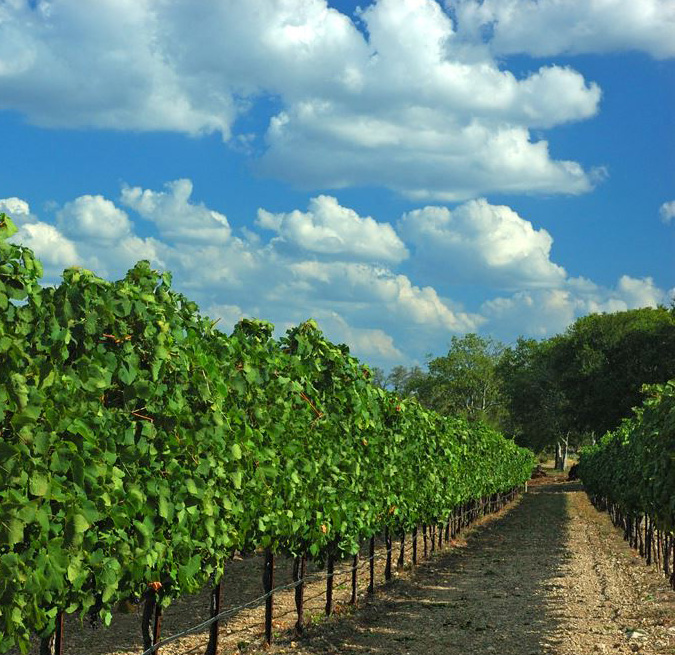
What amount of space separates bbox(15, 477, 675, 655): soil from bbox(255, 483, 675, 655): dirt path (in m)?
0.02

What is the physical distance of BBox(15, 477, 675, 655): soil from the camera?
11.9 m

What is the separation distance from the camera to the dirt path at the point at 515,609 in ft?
39.4

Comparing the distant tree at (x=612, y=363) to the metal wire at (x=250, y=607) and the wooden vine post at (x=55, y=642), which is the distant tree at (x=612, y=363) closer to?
the metal wire at (x=250, y=607)

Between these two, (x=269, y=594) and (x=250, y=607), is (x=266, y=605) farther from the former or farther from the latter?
(x=250, y=607)

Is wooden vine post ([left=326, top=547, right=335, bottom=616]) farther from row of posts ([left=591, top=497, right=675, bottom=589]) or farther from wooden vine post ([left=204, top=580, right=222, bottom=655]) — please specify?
row of posts ([left=591, top=497, right=675, bottom=589])

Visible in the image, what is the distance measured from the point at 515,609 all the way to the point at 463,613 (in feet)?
3.50

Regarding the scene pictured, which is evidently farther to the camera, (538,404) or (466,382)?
(466,382)

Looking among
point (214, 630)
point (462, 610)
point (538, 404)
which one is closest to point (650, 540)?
point (462, 610)

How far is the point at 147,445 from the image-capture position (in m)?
6.99

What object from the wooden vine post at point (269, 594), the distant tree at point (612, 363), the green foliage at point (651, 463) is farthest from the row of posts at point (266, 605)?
the distant tree at point (612, 363)

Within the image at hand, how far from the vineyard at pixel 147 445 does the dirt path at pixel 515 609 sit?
155 cm

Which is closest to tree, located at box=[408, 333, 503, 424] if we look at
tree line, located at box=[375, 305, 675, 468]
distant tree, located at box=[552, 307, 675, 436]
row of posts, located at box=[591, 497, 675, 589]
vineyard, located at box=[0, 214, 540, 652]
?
tree line, located at box=[375, 305, 675, 468]

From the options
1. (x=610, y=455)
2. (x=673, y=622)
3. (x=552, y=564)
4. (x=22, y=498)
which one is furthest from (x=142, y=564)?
(x=610, y=455)

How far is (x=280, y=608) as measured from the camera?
1495cm
